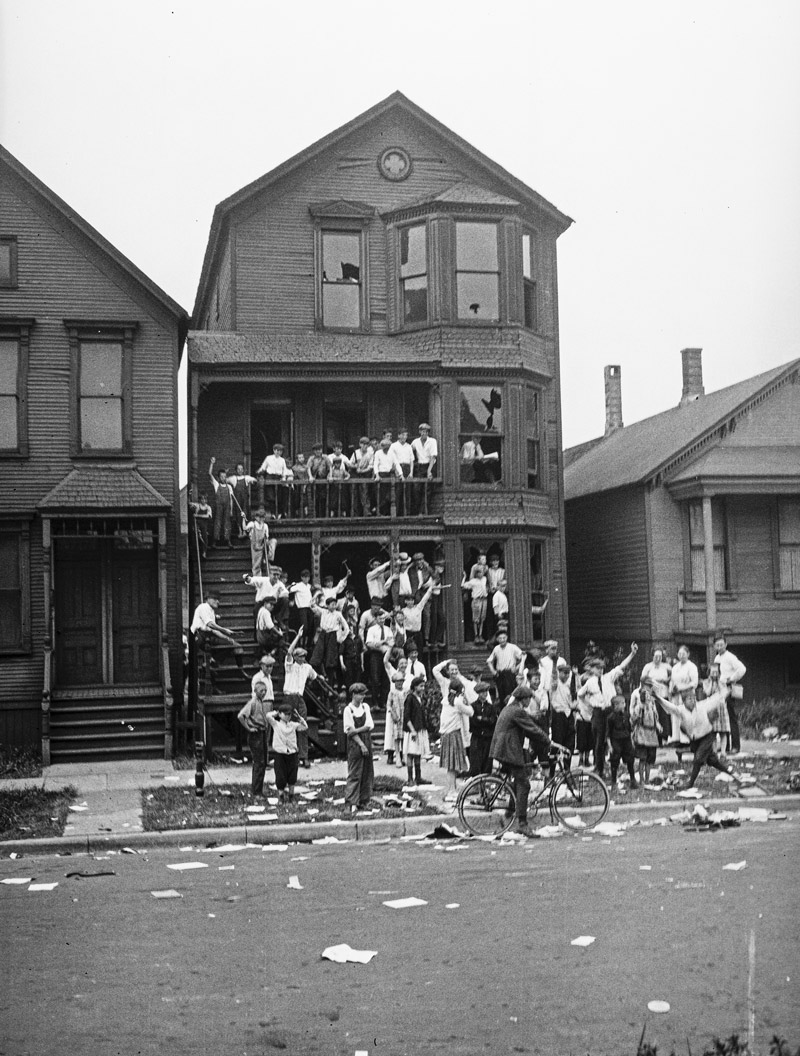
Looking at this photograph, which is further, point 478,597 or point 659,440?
point 659,440

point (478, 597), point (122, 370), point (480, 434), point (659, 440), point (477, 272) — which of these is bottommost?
point (478, 597)

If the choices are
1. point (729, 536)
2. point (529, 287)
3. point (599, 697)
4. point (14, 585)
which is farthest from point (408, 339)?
point (599, 697)

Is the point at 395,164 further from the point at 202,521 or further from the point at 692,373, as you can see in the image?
the point at 692,373

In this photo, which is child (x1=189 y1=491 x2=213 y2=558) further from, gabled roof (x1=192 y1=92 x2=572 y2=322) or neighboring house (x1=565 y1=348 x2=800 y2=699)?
neighboring house (x1=565 y1=348 x2=800 y2=699)

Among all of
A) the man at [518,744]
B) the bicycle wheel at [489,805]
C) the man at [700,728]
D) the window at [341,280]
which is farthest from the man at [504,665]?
the window at [341,280]

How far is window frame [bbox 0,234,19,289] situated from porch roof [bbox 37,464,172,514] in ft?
11.9

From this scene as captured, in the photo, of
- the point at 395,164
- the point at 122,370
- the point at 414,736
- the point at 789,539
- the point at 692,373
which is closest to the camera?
the point at 414,736

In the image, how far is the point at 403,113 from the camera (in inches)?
1047

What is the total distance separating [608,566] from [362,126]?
38.7ft

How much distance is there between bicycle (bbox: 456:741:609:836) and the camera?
14.0m

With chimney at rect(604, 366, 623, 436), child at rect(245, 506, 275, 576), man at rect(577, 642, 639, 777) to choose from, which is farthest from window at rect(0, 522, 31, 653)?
chimney at rect(604, 366, 623, 436)

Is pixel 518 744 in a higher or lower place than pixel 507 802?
higher

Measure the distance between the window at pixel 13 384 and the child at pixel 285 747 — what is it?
9388 millimetres

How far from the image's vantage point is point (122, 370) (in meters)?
22.9
